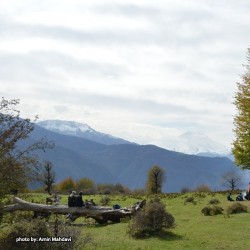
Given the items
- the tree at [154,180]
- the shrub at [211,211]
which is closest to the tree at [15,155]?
the shrub at [211,211]

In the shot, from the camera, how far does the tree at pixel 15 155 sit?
42.8ft

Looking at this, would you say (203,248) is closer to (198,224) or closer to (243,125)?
(198,224)

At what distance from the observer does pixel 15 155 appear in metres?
13.6

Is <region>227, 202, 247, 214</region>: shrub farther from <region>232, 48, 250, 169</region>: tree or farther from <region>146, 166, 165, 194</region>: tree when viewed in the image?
<region>146, 166, 165, 194</region>: tree

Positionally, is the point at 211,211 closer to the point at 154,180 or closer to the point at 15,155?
the point at 15,155

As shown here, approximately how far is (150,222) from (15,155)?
1308 centimetres

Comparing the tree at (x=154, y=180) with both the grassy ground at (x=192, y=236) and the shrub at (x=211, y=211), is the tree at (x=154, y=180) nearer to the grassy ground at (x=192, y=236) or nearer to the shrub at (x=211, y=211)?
the shrub at (x=211, y=211)

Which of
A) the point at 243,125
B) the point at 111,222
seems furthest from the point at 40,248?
the point at 243,125

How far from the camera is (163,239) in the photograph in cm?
2269

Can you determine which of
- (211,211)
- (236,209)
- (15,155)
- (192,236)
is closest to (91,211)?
(211,211)

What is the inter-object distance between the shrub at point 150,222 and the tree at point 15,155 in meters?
11.6

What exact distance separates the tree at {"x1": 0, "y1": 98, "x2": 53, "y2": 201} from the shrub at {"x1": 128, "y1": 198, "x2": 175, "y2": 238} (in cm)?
1158

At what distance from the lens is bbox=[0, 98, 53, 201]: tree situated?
13039mm

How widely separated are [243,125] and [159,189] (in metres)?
55.3
